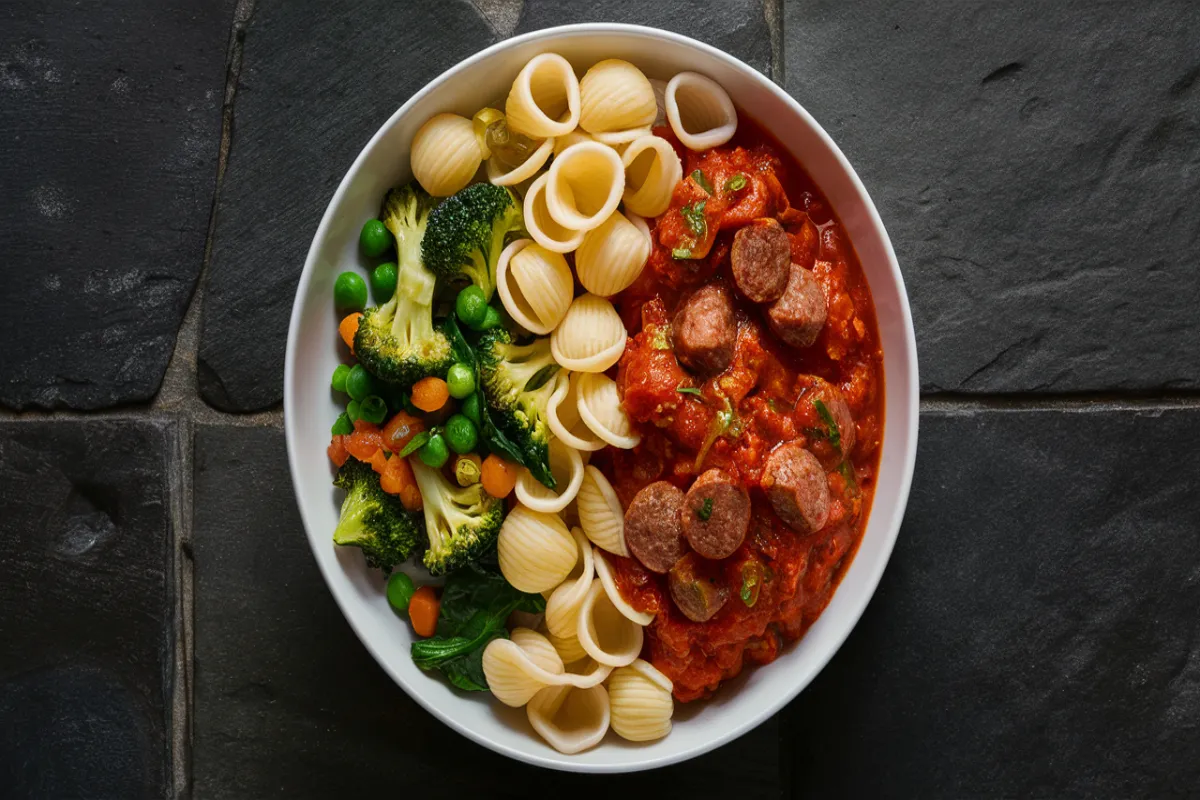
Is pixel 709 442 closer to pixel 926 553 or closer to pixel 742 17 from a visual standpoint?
pixel 926 553

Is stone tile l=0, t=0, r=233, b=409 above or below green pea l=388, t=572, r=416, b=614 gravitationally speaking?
above

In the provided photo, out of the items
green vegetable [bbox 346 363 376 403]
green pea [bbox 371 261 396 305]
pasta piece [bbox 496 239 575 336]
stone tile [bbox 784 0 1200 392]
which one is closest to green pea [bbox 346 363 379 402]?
green vegetable [bbox 346 363 376 403]

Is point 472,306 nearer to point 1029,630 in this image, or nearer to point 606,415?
point 606,415

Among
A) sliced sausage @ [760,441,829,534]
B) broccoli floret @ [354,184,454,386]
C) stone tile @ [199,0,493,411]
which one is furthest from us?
stone tile @ [199,0,493,411]

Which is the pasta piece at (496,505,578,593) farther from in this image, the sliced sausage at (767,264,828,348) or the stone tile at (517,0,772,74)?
the stone tile at (517,0,772,74)

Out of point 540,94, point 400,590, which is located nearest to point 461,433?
point 400,590

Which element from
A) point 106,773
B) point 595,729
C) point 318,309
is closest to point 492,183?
point 318,309

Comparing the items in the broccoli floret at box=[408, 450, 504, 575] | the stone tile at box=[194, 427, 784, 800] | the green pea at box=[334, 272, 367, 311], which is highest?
the green pea at box=[334, 272, 367, 311]
